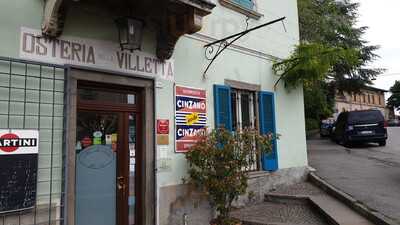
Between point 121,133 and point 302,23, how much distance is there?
1139 cm

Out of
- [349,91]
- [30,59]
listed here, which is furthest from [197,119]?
[349,91]

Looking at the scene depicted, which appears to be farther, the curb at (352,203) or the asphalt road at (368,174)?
the asphalt road at (368,174)

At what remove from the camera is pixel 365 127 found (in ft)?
53.2

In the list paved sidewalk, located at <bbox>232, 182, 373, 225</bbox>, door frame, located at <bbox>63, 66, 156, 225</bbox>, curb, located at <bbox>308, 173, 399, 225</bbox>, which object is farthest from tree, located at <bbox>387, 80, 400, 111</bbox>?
door frame, located at <bbox>63, 66, 156, 225</bbox>

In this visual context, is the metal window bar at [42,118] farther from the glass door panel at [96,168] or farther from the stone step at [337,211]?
the stone step at [337,211]

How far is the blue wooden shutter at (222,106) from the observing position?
7129 mm

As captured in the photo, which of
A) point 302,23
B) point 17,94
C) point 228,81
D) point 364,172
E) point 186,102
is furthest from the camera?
point 302,23

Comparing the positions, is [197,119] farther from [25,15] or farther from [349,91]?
[349,91]

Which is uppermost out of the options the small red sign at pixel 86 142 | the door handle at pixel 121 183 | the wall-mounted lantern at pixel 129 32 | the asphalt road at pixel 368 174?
the wall-mounted lantern at pixel 129 32

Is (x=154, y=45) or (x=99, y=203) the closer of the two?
(x=99, y=203)

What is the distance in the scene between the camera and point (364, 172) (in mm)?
10031

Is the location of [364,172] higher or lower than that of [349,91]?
lower

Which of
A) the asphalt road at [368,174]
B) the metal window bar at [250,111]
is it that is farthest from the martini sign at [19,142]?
the asphalt road at [368,174]

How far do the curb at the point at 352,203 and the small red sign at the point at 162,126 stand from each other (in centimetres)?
376
